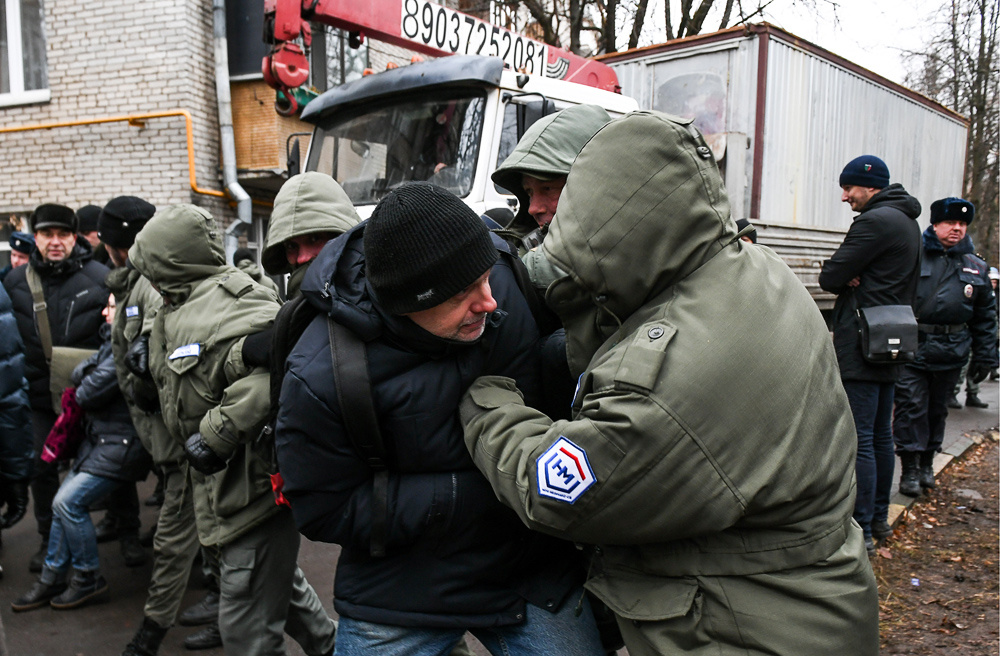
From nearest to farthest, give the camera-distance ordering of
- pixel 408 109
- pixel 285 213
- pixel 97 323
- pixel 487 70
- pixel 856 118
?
pixel 285 213 < pixel 97 323 < pixel 487 70 < pixel 408 109 < pixel 856 118

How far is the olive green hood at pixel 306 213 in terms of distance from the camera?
268cm

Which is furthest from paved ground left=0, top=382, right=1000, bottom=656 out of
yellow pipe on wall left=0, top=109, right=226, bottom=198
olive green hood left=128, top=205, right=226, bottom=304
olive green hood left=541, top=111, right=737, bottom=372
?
yellow pipe on wall left=0, top=109, right=226, bottom=198

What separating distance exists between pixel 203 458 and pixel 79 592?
2017mm

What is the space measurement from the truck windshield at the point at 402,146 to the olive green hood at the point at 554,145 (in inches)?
Result: 104

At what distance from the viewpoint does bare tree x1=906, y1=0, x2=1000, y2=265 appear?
17766 mm

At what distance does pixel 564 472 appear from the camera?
55.4 inches

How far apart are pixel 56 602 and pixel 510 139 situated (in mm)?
3751

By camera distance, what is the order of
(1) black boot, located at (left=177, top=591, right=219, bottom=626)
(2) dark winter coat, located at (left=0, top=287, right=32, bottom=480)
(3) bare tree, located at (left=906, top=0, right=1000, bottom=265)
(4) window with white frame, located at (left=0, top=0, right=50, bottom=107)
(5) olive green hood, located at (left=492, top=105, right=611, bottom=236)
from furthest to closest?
(3) bare tree, located at (left=906, top=0, right=1000, bottom=265)
(4) window with white frame, located at (left=0, top=0, right=50, bottom=107)
(1) black boot, located at (left=177, top=591, right=219, bottom=626)
(2) dark winter coat, located at (left=0, top=287, right=32, bottom=480)
(5) olive green hood, located at (left=492, top=105, right=611, bottom=236)

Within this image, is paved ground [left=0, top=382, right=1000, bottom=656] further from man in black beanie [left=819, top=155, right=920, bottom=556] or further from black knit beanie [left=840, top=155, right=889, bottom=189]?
black knit beanie [left=840, top=155, right=889, bottom=189]

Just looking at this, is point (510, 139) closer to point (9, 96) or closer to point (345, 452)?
point (345, 452)

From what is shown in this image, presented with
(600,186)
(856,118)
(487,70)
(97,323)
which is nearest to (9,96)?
(97,323)

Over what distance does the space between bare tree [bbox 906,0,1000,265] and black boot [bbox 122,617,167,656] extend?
19.5m

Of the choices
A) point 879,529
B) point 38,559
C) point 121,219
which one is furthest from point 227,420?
point 879,529

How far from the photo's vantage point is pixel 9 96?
32.6 ft
